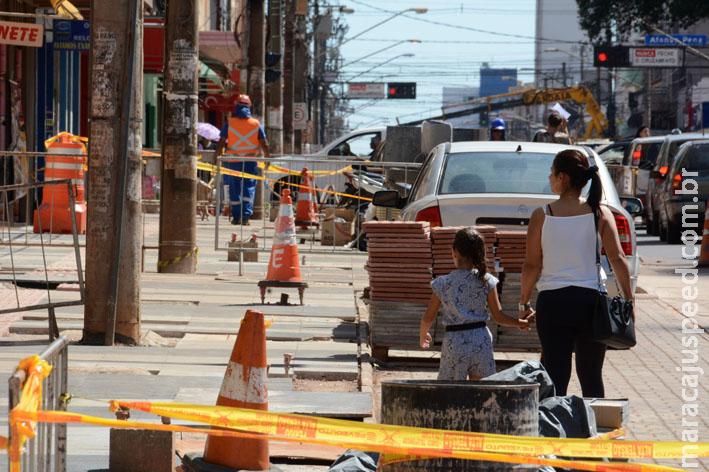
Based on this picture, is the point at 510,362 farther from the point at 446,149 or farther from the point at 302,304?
the point at 302,304

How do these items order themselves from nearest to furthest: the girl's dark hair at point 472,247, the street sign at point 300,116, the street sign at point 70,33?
the girl's dark hair at point 472,247
the street sign at point 70,33
the street sign at point 300,116

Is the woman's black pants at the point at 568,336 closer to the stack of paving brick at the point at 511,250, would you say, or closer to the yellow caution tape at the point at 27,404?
the stack of paving brick at the point at 511,250

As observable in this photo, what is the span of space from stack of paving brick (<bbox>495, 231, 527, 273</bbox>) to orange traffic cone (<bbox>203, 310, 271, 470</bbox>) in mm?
3491

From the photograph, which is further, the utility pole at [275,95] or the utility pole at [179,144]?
the utility pole at [275,95]

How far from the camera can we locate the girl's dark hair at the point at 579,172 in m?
6.67

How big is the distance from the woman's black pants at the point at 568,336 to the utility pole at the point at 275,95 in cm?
2321

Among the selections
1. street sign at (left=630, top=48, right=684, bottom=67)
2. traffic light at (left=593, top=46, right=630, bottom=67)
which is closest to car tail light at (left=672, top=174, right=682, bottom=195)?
traffic light at (left=593, top=46, right=630, bottom=67)

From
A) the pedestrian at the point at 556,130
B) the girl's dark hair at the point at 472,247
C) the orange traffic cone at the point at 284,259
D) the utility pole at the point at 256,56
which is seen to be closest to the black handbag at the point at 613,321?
the girl's dark hair at the point at 472,247

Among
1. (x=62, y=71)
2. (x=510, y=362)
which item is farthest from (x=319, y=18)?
(x=510, y=362)

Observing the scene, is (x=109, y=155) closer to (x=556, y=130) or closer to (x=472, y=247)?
(x=472, y=247)

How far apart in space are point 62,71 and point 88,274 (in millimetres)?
15524

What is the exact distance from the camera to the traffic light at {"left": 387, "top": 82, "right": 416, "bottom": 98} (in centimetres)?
8712

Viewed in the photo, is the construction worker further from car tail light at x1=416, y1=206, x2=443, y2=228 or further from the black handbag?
the black handbag

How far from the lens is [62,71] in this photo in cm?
2403
